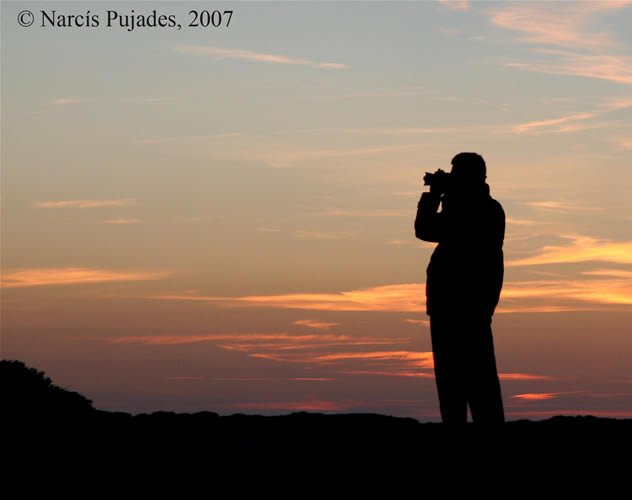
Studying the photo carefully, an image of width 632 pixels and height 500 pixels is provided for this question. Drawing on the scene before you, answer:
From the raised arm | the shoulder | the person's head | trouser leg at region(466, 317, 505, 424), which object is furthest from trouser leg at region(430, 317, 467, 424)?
the person's head

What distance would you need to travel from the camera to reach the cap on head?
11.6 m

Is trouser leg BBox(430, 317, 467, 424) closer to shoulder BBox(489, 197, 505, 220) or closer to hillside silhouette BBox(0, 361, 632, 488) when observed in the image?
hillside silhouette BBox(0, 361, 632, 488)

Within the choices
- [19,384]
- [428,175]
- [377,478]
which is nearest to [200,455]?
[377,478]

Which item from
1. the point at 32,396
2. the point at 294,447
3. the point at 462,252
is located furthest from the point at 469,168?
the point at 32,396

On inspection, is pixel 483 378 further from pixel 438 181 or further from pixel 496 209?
pixel 438 181

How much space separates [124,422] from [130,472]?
521 cm

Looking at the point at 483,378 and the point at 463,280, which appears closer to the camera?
the point at 463,280

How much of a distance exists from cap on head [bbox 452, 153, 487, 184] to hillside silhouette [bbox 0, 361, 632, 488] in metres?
2.77

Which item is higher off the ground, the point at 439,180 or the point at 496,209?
the point at 439,180

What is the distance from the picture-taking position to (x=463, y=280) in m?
11.5

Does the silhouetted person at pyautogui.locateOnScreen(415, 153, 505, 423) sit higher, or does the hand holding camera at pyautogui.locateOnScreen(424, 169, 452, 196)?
the hand holding camera at pyautogui.locateOnScreen(424, 169, 452, 196)

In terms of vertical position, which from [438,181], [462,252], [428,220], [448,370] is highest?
[438,181]

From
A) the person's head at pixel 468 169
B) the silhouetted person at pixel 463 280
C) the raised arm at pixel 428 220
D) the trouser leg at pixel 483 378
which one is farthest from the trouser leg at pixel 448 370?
the person's head at pixel 468 169

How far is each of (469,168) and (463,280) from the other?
123 cm
